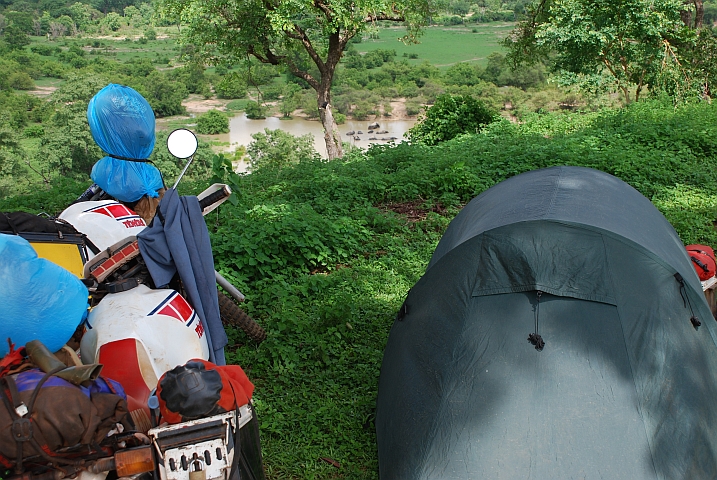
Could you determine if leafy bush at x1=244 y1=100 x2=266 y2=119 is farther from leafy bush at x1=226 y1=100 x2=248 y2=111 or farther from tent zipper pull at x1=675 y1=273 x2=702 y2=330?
tent zipper pull at x1=675 y1=273 x2=702 y2=330

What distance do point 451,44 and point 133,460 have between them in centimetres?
8875

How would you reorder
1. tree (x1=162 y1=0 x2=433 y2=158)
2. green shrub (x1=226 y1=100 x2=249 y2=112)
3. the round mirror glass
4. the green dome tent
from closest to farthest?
the round mirror glass, the green dome tent, tree (x1=162 y1=0 x2=433 y2=158), green shrub (x1=226 y1=100 x2=249 y2=112)

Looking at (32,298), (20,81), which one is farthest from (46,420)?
(20,81)

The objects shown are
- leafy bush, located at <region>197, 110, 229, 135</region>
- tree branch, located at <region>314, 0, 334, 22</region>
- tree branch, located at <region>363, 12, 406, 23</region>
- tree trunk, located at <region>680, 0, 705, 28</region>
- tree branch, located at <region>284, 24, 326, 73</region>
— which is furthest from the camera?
leafy bush, located at <region>197, 110, 229, 135</region>

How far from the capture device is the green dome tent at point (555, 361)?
118 inches

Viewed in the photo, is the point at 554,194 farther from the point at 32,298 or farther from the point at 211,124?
the point at 211,124

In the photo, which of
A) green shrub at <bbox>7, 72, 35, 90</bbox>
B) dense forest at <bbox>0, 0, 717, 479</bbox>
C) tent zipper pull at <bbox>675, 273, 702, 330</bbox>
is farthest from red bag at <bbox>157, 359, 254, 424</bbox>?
green shrub at <bbox>7, 72, 35, 90</bbox>

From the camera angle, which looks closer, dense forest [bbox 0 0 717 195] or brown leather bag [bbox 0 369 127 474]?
brown leather bag [bbox 0 369 127 474]

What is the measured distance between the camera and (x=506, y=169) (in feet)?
28.6

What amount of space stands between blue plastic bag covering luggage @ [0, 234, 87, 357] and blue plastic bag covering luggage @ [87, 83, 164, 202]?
5.33 ft

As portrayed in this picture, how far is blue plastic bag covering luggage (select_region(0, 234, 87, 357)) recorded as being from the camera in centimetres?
193

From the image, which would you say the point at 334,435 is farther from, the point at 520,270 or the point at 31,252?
the point at 31,252

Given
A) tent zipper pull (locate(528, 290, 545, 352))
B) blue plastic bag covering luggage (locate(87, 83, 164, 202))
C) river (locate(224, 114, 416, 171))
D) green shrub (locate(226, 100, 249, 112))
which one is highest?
blue plastic bag covering luggage (locate(87, 83, 164, 202))

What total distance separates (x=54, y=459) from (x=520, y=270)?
249 cm
